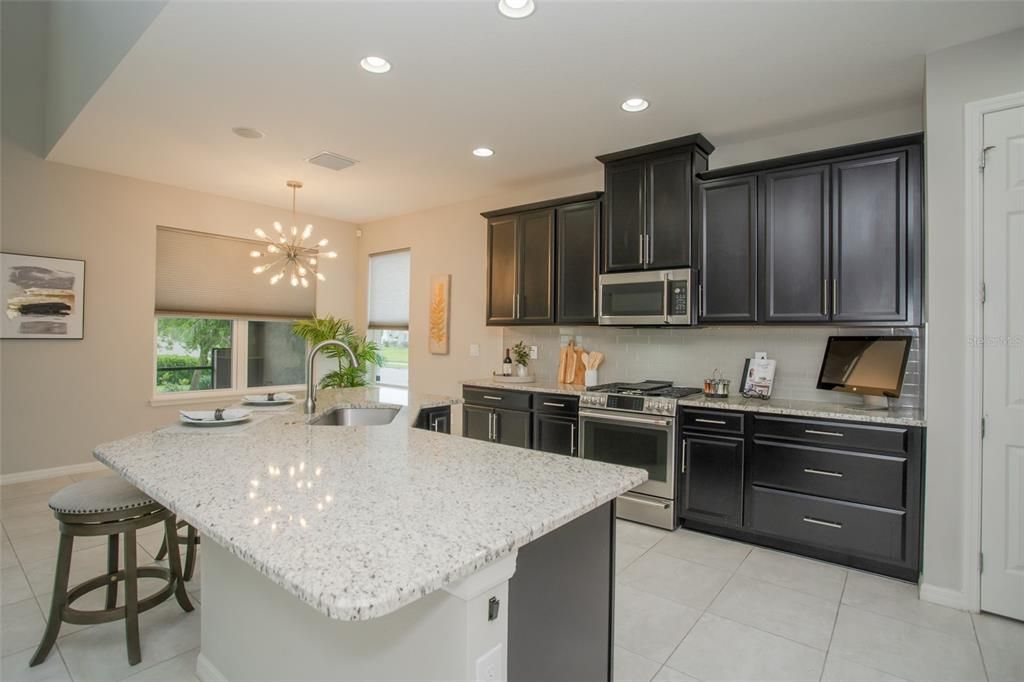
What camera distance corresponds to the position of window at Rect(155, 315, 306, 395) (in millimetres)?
5336

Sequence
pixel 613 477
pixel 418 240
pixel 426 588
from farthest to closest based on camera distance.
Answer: pixel 418 240, pixel 613 477, pixel 426 588

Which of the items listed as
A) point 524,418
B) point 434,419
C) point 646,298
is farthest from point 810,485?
point 434,419

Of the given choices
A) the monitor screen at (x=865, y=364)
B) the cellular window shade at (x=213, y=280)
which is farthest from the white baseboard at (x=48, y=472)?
the monitor screen at (x=865, y=364)

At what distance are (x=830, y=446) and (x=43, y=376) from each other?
6.00 metres

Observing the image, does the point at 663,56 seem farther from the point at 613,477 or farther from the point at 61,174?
the point at 61,174

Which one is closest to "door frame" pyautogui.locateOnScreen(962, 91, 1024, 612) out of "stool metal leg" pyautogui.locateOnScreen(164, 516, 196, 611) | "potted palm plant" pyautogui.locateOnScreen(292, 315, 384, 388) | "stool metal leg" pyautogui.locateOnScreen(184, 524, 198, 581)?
"stool metal leg" pyautogui.locateOnScreen(164, 516, 196, 611)

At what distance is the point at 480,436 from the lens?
4605mm

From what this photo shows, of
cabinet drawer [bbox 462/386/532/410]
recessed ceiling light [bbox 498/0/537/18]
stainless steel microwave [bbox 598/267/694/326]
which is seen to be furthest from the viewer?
cabinet drawer [bbox 462/386/532/410]

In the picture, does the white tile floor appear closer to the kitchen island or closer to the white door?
the white door

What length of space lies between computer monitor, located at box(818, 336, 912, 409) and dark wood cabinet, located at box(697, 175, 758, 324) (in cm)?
56

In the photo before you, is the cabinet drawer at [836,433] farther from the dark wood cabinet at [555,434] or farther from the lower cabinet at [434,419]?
the lower cabinet at [434,419]

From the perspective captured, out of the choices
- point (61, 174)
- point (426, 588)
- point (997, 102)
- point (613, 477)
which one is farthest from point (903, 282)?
point (61, 174)

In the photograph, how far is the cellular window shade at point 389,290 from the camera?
6293 mm

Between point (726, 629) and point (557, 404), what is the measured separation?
2.03m
